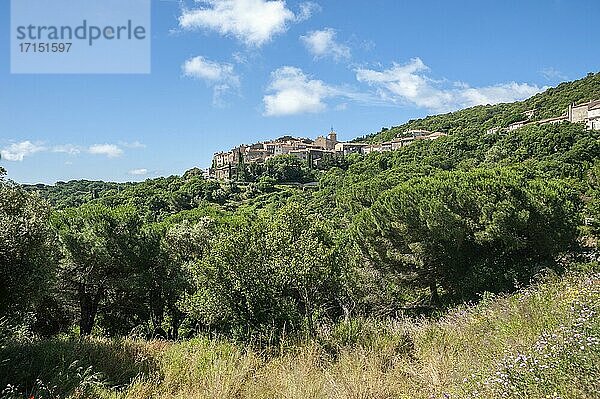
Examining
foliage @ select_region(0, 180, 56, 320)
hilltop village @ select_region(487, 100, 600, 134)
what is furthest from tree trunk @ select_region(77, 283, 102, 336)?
hilltop village @ select_region(487, 100, 600, 134)

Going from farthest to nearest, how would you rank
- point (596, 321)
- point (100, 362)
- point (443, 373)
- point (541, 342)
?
point (100, 362), point (443, 373), point (541, 342), point (596, 321)

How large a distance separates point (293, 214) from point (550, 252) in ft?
25.0

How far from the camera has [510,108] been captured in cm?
8006

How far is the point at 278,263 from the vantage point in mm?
7512

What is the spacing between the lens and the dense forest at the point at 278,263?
249 inches

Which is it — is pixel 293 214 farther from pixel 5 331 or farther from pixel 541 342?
pixel 541 342

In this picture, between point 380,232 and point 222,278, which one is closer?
point 222,278

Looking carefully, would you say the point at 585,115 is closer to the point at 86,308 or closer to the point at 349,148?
the point at 349,148

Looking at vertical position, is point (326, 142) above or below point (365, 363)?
above

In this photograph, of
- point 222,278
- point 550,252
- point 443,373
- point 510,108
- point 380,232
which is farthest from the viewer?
point 510,108

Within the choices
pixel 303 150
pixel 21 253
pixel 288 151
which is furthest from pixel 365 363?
pixel 288 151

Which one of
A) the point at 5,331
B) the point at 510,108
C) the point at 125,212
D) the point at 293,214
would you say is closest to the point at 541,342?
the point at 293,214

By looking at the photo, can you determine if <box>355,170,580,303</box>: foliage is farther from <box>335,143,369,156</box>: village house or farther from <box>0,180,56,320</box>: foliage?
<box>335,143,369,156</box>: village house

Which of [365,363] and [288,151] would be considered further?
[288,151]
